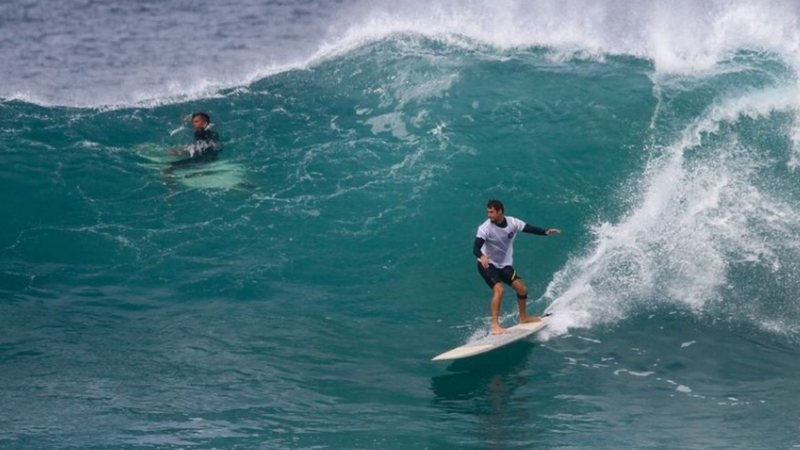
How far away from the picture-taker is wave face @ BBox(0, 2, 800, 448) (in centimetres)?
1238

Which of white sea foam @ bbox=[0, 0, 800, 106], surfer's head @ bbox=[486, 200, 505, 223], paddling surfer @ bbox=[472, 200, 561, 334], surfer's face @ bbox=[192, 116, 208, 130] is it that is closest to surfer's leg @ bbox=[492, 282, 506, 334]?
paddling surfer @ bbox=[472, 200, 561, 334]

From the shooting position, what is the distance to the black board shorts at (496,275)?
13.8m

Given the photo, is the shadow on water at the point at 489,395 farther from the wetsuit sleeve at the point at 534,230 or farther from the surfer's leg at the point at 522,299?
the wetsuit sleeve at the point at 534,230

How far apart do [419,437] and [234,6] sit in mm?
17803

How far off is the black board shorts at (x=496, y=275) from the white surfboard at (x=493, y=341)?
655 mm

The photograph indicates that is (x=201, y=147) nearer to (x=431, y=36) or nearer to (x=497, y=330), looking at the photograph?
(x=431, y=36)

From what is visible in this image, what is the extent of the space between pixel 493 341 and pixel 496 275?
2.94 feet

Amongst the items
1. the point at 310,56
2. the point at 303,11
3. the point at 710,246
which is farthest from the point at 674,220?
the point at 303,11

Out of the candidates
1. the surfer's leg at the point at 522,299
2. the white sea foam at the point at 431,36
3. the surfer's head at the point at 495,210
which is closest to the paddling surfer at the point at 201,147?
the white sea foam at the point at 431,36

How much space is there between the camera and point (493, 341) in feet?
44.6

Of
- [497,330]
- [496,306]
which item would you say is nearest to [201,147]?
[496,306]

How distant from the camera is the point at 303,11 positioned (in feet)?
86.3

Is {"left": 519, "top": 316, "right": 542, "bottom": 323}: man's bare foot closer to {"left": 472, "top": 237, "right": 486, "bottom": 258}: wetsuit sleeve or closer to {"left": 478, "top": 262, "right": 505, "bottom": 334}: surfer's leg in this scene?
{"left": 478, "top": 262, "right": 505, "bottom": 334}: surfer's leg

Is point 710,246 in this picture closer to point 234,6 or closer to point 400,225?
point 400,225
